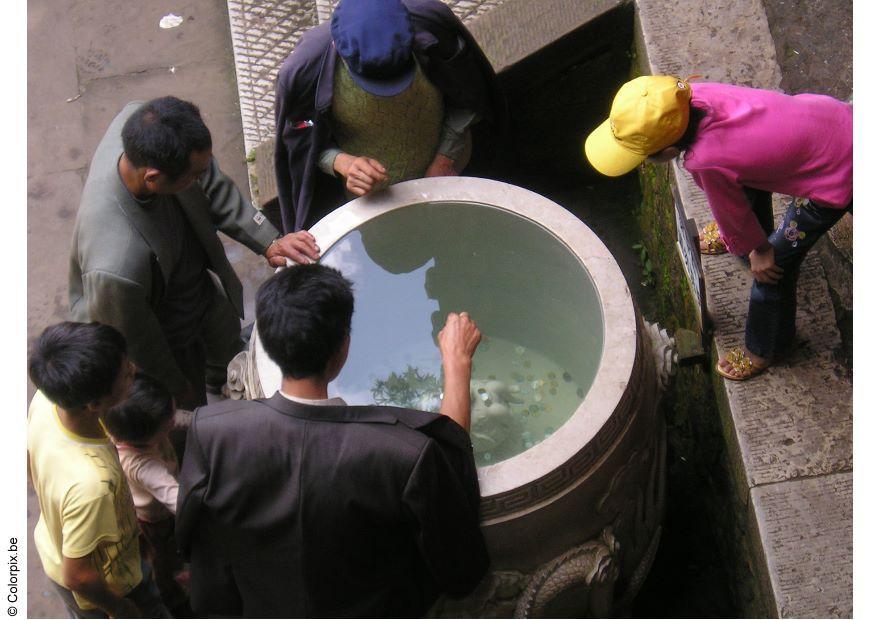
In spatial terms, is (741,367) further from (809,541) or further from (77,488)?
(77,488)

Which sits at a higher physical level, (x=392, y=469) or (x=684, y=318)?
(x=392, y=469)

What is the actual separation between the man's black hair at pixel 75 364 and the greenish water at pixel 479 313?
631 mm

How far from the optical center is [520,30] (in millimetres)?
3590

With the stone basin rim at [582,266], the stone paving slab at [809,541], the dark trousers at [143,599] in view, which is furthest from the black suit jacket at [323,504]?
the stone paving slab at [809,541]

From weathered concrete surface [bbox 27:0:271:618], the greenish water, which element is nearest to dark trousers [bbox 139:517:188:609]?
the greenish water

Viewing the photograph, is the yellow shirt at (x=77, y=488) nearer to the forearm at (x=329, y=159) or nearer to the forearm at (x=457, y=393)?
the forearm at (x=457, y=393)

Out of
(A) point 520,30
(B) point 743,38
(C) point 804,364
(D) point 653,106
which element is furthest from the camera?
(A) point 520,30

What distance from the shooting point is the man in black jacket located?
6.41ft

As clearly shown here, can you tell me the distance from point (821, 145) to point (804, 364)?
69 cm

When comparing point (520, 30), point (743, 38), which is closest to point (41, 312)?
point (520, 30)

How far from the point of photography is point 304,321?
1.96 metres

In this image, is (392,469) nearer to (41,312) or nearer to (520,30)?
(520,30)

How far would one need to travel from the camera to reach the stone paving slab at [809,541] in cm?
248

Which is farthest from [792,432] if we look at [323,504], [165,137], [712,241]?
[165,137]
